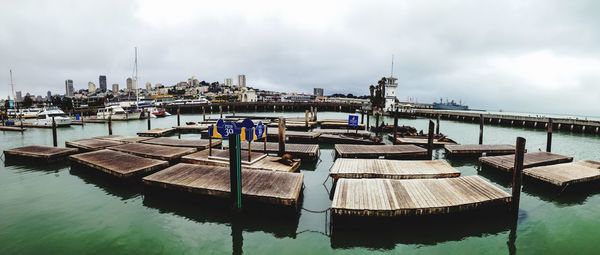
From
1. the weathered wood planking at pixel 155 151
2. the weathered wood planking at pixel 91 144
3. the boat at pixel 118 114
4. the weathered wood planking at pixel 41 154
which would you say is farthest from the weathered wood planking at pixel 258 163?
the boat at pixel 118 114

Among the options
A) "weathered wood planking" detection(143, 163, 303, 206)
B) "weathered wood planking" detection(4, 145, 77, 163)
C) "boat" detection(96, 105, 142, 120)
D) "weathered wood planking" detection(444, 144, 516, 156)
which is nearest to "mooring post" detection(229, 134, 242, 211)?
"weathered wood planking" detection(143, 163, 303, 206)

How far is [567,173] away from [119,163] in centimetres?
2042

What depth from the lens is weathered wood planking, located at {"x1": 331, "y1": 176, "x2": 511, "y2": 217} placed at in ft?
26.2

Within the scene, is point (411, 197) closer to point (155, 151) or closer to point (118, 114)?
point (155, 151)

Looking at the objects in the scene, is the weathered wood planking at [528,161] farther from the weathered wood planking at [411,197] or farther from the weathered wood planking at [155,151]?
the weathered wood planking at [155,151]

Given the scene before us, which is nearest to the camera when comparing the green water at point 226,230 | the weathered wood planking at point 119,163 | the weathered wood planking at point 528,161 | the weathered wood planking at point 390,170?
the green water at point 226,230

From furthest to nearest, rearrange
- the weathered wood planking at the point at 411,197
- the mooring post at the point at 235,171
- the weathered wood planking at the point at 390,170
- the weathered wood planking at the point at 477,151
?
the weathered wood planking at the point at 477,151
the weathered wood planking at the point at 390,170
the mooring post at the point at 235,171
the weathered wood planking at the point at 411,197

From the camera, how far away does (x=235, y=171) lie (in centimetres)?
884

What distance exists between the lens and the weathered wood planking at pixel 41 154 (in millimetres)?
17128

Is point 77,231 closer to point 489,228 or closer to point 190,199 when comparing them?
point 190,199

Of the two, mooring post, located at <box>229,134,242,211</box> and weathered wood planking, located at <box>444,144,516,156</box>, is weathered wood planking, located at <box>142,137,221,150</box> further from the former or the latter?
weathered wood planking, located at <box>444,144,516,156</box>

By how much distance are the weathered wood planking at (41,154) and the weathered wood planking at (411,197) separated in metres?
17.6

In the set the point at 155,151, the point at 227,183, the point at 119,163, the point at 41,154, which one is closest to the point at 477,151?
the point at 227,183

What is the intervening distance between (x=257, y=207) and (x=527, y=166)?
1384cm
